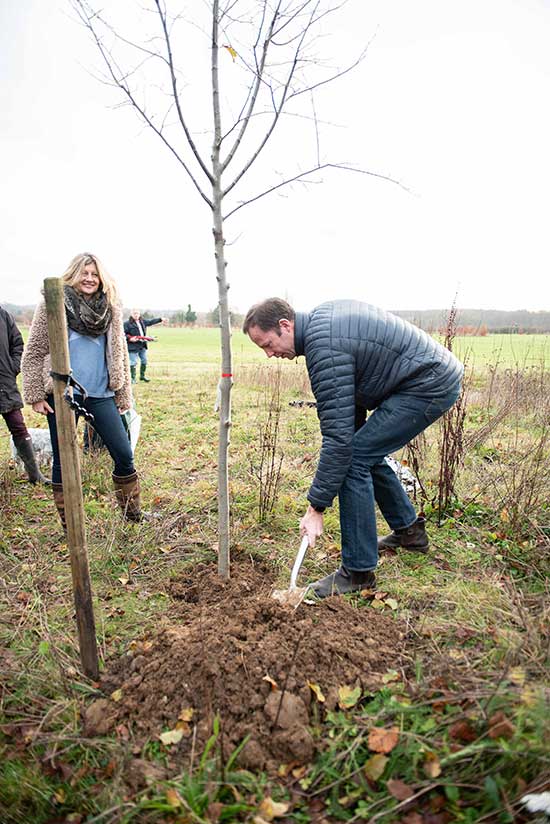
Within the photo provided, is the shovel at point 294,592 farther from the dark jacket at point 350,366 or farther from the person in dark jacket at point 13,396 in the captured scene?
the person in dark jacket at point 13,396

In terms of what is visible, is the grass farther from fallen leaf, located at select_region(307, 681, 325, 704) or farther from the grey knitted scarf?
the grey knitted scarf

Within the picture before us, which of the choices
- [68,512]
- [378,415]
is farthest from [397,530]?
[68,512]

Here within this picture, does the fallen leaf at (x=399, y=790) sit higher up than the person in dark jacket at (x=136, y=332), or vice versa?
the person in dark jacket at (x=136, y=332)

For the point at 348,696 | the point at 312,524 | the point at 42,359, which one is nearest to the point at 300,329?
the point at 312,524

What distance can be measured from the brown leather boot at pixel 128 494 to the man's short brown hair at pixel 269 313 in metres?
1.70

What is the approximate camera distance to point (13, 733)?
71.9 inches

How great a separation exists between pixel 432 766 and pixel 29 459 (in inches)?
169

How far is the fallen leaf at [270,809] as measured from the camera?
1459 millimetres

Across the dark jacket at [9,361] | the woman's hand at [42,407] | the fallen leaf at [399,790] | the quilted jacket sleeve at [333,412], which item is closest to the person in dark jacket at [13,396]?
the dark jacket at [9,361]

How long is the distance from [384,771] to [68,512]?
1.47 metres

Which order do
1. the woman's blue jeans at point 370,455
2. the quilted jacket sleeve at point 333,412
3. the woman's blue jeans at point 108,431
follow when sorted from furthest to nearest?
1. the woman's blue jeans at point 108,431
2. the woman's blue jeans at point 370,455
3. the quilted jacket sleeve at point 333,412

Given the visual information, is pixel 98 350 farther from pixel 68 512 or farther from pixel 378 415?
pixel 378 415

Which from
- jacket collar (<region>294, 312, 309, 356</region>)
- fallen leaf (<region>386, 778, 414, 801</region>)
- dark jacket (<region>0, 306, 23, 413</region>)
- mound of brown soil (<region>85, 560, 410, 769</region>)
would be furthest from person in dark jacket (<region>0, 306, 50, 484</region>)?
fallen leaf (<region>386, 778, 414, 801</region>)

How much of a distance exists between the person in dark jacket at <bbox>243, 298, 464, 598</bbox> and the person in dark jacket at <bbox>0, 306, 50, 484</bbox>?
10.2ft
